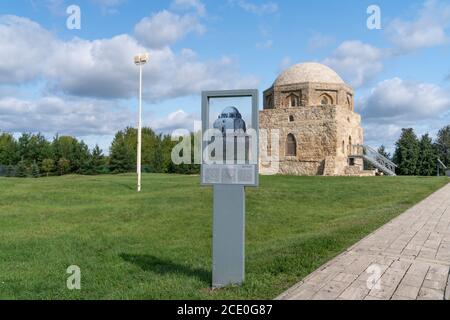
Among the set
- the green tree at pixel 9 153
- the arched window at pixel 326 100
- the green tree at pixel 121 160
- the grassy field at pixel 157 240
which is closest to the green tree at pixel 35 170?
the green tree at pixel 9 153

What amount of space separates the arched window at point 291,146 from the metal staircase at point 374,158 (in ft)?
22.1

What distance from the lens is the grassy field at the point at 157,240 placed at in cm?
560

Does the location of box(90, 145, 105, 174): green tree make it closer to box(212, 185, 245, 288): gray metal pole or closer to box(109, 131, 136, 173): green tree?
box(109, 131, 136, 173): green tree

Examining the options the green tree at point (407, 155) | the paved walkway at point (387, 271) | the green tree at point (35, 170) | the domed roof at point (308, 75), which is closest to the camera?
the paved walkway at point (387, 271)

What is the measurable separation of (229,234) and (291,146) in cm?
4020

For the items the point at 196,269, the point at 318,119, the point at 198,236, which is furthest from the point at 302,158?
the point at 196,269

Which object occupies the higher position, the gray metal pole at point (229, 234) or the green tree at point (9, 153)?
the green tree at point (9, 153)

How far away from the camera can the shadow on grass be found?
609cm

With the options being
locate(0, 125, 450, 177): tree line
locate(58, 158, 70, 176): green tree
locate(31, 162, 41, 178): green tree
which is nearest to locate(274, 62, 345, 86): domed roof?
locate(0, 125, 450, 177): tree line

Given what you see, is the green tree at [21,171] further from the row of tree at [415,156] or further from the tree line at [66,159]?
the row of tree at [415,156]

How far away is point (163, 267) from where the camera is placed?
22.6 feet

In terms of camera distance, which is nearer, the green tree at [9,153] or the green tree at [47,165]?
the green tree at [47,165]

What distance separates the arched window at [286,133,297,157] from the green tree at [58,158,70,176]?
106ft

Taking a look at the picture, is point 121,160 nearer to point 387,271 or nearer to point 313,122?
point 313,122
